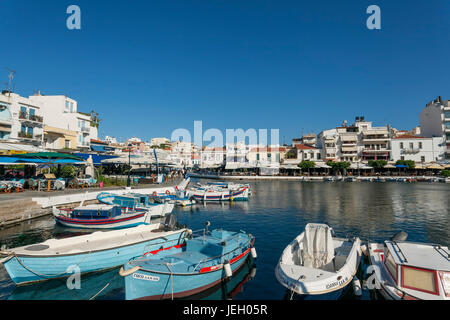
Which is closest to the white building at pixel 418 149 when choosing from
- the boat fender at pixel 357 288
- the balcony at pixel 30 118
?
the boat fender at pixel 357 288

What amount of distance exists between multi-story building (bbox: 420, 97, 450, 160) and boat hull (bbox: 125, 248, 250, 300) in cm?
8814

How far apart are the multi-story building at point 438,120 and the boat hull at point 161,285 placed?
289 feet

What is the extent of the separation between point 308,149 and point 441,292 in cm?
8013

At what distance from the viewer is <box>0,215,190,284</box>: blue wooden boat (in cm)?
882

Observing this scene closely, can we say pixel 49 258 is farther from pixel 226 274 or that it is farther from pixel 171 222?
pixel 226 274

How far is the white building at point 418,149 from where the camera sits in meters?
69.9

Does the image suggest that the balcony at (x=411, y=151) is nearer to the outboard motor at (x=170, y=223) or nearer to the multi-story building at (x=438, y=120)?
the multi-story building at (x=438, y=120)

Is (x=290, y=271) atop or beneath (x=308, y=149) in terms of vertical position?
beneath

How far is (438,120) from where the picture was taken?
70.7 m

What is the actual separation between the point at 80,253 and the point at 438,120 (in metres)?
92.6

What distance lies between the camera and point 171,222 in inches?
520

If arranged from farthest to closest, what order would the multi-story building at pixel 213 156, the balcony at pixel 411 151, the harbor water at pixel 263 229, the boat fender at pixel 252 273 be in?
1. the multi-story building at pixel 213 156
2. the balcony at pixel 411 151
3. the boat fender at pixel 252 273
4. the harbor water at pixel 263 229
